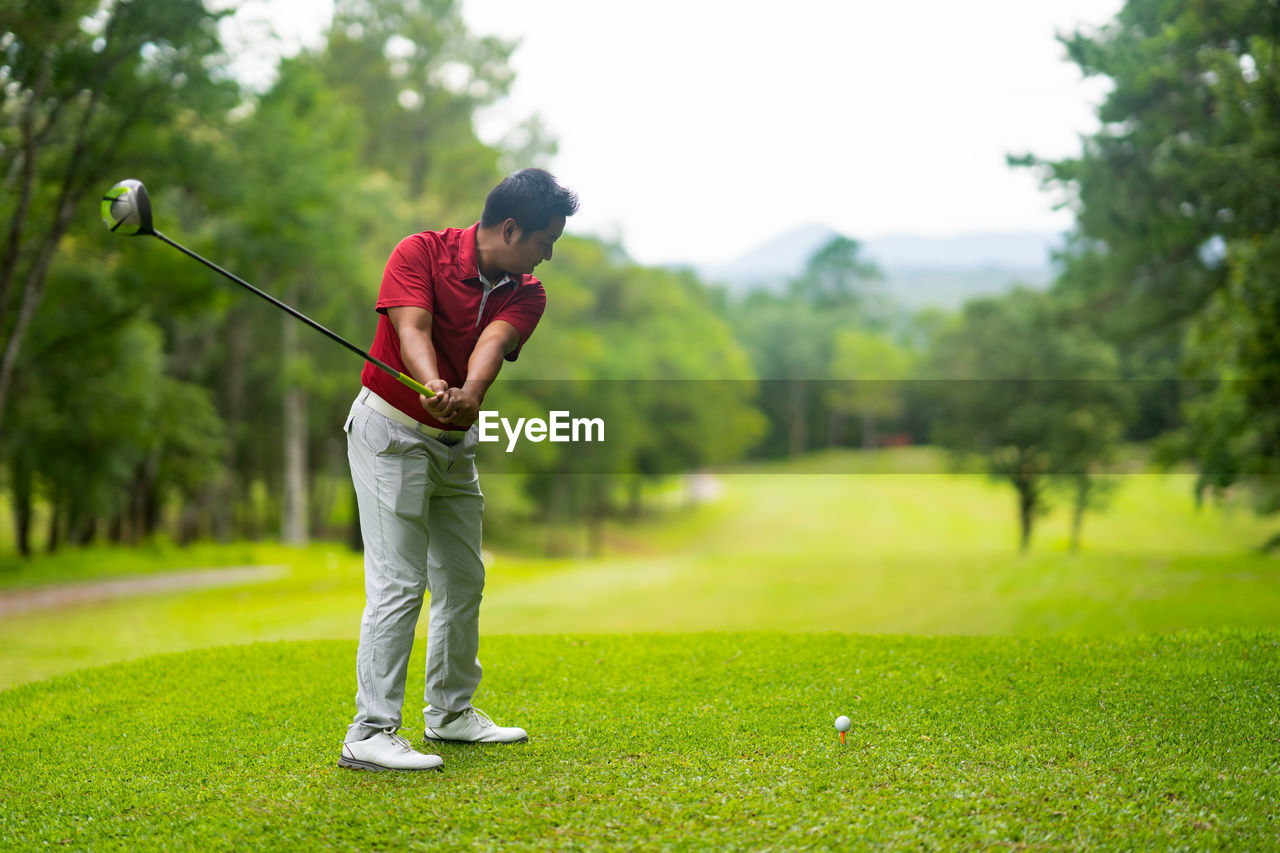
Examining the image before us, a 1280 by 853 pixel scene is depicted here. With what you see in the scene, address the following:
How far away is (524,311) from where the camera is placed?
4578 mm

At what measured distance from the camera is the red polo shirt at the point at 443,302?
4.27m

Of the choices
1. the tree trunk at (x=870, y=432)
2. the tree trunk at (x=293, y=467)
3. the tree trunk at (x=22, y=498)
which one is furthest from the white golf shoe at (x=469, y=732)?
the tree trunk at (x=870, y=432)

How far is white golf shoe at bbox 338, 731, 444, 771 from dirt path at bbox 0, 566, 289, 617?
12.6 metres

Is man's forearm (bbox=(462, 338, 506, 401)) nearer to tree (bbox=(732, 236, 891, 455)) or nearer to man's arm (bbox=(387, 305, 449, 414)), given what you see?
man's arm (bbox=(387, 305, 449, 414))

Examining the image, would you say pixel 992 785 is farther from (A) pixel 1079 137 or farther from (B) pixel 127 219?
(A) pixel 1079 137

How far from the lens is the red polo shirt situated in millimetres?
4266

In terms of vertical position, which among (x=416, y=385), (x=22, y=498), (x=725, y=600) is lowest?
(x=725, y=600)

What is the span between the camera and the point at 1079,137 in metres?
15.4

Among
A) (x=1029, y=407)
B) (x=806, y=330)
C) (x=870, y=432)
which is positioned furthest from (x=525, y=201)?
(x=806, y=330)

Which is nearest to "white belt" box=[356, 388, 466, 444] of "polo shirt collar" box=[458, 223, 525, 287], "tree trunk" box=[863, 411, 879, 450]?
"polo shirt collar" box=[458, 223, 525, 287]

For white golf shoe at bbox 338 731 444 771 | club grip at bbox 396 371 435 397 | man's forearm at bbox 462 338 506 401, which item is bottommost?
white golf shoe at bbox 338 731 444 771

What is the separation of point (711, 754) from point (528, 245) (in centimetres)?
231

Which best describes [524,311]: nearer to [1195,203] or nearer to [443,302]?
→ [443,302]

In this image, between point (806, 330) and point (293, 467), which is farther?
point (806, 330)
